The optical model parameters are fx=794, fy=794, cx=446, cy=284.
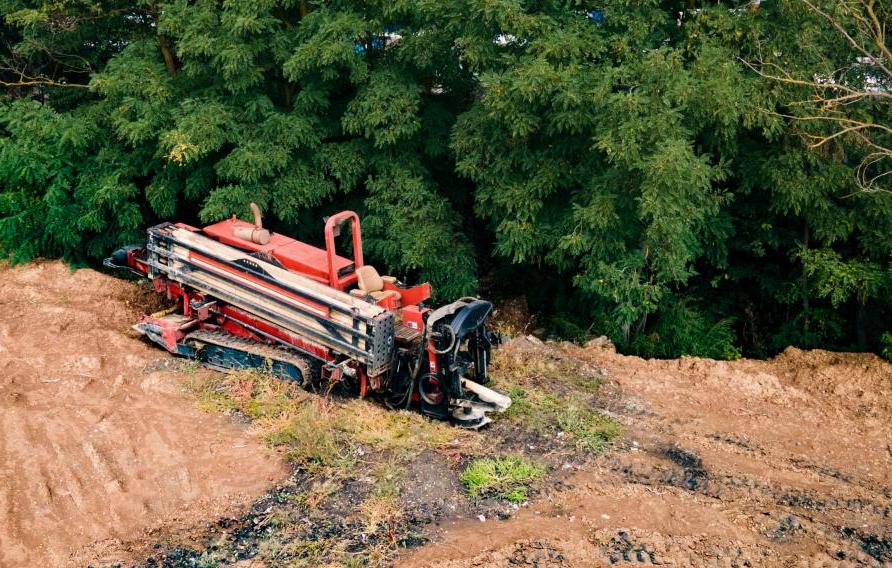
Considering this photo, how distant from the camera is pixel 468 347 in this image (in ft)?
31.0

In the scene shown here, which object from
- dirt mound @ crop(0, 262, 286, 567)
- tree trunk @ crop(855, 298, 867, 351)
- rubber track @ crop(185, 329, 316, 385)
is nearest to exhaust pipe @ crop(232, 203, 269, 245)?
rubber track @ crop(185, 329, 316, 385)

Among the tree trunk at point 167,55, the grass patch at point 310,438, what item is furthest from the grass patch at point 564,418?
the tree trunk at point 167,55

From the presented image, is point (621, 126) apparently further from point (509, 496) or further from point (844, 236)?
point (509, 496)

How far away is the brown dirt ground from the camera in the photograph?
7094 mm

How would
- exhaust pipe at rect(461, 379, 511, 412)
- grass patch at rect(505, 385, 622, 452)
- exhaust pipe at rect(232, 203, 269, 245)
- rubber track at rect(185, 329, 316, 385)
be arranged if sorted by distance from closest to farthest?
grass patch at rect(505, 385, 622, 452) → exhaust pipe at rect(461, 379, 511, 412) → rubber track at rect(185, 329, 316, 385) → exhaust pipe at rect(232, 203, 269, 245)

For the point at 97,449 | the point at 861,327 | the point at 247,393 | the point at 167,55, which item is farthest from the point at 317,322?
the point at 861,327

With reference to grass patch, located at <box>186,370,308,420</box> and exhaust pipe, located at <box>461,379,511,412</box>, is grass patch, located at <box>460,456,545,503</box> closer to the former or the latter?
exhaust pipe, located at <box>461,379,511,412</box>

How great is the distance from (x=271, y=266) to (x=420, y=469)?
124 inches

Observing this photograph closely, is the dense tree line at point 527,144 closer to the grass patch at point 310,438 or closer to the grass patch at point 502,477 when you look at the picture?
the grass patch at point 502,477

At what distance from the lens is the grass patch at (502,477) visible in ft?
25.6

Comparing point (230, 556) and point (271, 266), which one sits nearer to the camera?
point (230, 556)

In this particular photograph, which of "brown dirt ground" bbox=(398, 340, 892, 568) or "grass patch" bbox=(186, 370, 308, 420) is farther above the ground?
"grass patch" bbox=(186, 370, 308, 420)

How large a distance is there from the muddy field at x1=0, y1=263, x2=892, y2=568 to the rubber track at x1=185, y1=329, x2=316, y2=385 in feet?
1.57

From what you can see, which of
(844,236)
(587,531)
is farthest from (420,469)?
(844,236)
